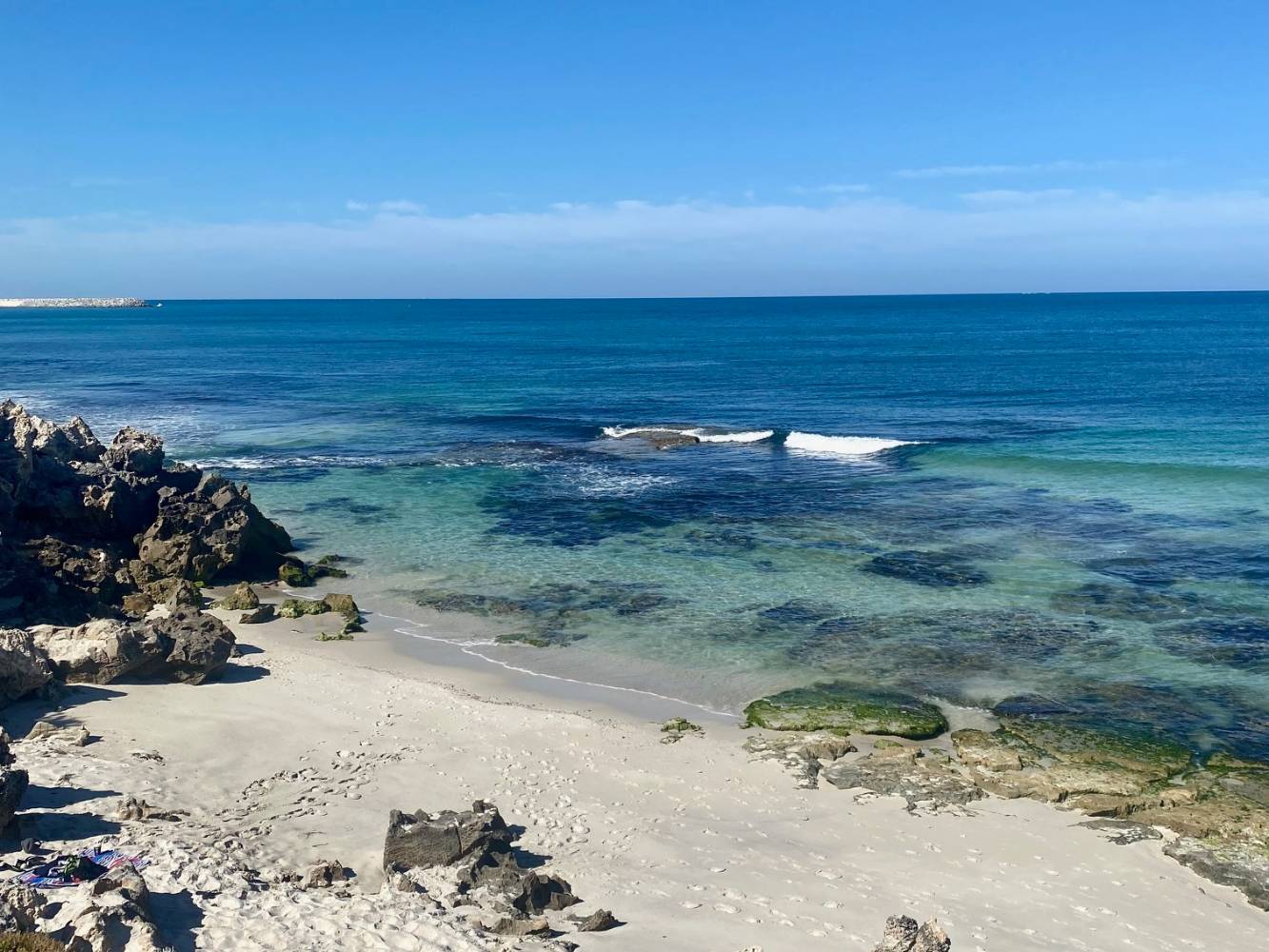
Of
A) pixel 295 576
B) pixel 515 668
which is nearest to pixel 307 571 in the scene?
pixel 295 576

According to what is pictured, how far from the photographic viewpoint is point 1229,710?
19.3 m

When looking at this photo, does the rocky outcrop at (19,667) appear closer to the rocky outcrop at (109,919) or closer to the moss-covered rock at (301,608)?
the moss-covered rock at (301,608)

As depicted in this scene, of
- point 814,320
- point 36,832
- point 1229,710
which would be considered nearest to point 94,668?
point 36,832

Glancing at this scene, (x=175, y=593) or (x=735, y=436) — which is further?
(x=735, y=436)

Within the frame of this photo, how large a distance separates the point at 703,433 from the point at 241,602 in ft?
98.8

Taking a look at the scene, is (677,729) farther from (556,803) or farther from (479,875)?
(479,875)

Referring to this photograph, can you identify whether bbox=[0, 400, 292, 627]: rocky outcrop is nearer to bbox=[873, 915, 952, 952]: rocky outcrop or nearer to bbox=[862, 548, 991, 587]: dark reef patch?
bbox=[862, 548, 991, 587]: dark reef patch

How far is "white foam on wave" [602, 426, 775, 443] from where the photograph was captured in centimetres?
5050

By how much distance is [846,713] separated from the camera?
19.2 m

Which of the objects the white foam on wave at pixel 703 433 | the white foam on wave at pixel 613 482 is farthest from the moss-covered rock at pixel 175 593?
the white foam on wave at pixel 703 433

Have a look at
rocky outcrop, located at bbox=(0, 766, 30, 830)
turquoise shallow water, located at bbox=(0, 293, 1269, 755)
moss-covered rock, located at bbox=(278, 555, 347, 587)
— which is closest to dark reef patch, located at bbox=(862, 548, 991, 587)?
turquoise shallow water, located at bbox=(0, 293, 1269, 755)

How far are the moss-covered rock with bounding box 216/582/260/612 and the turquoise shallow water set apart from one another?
3440 mm

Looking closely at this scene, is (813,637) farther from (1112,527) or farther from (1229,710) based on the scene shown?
(1112,527)

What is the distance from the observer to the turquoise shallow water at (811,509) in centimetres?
2219
